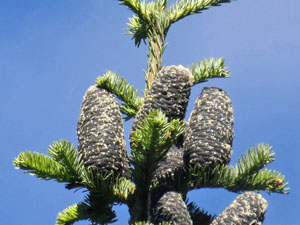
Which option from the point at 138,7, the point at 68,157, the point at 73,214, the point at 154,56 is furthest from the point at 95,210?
the point at 138,7

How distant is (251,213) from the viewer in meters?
3.55

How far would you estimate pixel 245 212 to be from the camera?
3.55 metres

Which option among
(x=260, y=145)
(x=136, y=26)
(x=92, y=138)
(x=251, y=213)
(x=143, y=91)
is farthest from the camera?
(x=136, y=26)

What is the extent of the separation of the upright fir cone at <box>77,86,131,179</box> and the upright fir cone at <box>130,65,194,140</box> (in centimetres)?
14

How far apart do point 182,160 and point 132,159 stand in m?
0.39

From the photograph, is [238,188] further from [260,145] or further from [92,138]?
[92,138]

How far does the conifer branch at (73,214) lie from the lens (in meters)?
4.01

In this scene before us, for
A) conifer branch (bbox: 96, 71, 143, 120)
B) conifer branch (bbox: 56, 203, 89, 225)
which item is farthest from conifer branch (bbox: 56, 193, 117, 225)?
conifer branch (bbox: 96, 71, 143, 120)

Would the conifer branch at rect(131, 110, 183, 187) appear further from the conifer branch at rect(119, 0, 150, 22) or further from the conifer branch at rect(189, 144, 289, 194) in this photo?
the conifer branch at rect(119, 0, 150, 22)

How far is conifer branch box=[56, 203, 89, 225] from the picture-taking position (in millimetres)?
4008

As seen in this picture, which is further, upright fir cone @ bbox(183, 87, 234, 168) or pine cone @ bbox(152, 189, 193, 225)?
upright fir cone @ bbox(183, 87, 234, 168)

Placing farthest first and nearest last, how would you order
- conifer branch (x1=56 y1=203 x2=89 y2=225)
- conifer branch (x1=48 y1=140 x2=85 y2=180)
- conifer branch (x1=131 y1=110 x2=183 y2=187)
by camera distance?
conifer branch (x1=56 y1=203 x2=89 y2=225) < conifer branch (x1=48 y1=140 x2=85 y2=180) < conifer branch (x1=131 y1=110 x2=183 y2=187)

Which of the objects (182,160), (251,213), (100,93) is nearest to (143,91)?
(100,93)

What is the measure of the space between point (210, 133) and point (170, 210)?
58 centimetres
